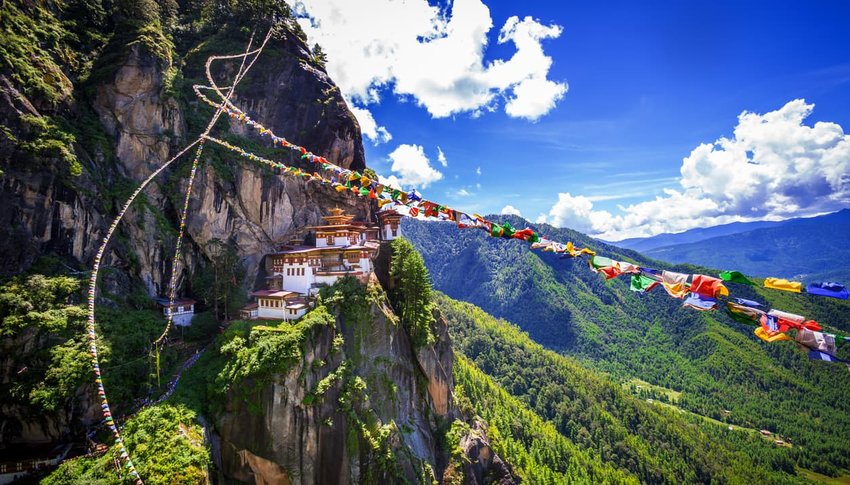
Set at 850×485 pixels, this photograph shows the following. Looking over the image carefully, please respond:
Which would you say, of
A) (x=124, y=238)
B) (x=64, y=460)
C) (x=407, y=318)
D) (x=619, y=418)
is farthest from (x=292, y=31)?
(x=619, y=418)

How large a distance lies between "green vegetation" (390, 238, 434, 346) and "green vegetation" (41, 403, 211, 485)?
1967 cm

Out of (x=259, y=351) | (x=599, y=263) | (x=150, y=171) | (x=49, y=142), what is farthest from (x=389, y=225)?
(x=599, y=263)

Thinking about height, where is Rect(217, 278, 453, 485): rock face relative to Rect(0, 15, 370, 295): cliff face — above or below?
below

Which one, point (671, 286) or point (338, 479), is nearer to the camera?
point (671, 286)

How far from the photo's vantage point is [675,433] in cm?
9775

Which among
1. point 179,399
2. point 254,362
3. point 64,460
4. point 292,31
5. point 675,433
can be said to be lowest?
point 675,433

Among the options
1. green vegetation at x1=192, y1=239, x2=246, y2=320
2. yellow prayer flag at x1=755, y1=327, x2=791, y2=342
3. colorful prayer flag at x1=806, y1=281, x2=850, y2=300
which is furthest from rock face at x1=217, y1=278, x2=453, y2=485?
colorful prayer flag at x1=806, y1=281, x2=850, y2=300

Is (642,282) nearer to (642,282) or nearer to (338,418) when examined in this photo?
(642,282)

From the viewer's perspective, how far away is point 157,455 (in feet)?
66.1

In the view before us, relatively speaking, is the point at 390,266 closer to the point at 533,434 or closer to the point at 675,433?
the point at 533,434

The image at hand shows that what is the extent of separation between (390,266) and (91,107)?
32367 millimetres

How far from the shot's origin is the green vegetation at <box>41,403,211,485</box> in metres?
19.3

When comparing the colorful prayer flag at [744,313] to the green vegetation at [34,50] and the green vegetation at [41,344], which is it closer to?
the green vegetation at [41,344]

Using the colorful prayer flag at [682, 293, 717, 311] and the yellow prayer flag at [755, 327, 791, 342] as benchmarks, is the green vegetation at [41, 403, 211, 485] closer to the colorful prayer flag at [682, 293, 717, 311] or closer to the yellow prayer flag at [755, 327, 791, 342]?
the colorful prayer flag at [682, 293, 717, 311]
